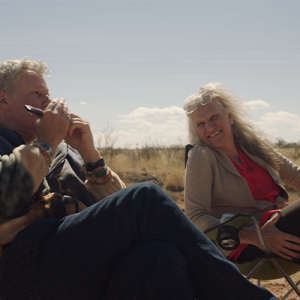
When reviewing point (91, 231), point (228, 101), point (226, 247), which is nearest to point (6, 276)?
point (91, 231)

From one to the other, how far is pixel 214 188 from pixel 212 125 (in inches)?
19.9

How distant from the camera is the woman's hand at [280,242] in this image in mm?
2166

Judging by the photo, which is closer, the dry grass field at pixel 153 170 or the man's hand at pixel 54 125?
the man's hand at pixel 54 125

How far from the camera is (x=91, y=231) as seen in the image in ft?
4.83

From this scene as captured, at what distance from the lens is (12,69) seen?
7.56ft

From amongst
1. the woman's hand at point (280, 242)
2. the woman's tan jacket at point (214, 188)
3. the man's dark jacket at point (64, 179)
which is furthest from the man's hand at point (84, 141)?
the woman's hand at point (280, 242)

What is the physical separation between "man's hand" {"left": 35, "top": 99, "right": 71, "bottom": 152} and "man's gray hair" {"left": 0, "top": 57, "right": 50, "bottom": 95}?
45cm

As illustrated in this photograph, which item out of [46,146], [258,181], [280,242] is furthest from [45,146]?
[258,181]

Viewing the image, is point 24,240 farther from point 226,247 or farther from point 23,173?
point 226,247

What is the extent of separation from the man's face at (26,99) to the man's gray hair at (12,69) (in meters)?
0.03

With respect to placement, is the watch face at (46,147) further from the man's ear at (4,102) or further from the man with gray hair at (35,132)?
the man's ear at (4,102)

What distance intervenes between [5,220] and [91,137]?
884mm

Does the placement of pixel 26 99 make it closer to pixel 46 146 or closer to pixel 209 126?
pixel 46 146

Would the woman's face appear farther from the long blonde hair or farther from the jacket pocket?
the jacket pocket
